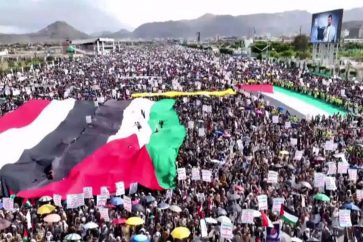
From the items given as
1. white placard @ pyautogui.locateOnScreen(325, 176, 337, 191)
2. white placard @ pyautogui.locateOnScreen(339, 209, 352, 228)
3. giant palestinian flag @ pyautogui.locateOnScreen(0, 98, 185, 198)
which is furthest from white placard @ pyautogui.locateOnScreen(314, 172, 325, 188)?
giant palestinian flag @ pyautogui.locateOnScreen(0, 98, 185, 198)

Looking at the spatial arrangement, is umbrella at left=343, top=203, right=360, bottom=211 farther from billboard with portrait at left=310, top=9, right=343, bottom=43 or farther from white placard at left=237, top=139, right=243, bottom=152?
billboard with portrait at left=310, top=9, right=343, bottom=43

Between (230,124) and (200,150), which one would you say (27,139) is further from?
(230,124)

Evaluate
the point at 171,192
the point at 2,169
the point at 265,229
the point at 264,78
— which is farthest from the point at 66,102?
the point at 264,78

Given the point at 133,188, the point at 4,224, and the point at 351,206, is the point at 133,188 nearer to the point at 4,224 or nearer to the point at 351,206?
the point at 4,224

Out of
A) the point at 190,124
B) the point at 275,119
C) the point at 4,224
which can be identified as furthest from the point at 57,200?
the point at 275,119

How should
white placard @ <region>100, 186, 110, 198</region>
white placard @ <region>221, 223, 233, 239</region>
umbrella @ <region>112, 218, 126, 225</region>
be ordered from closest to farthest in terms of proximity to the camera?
white placard @ <region>221, 223, 233, 239</region> < umbrella @ <region>112, 218, 126, 225</region> < white placard @ <region>100, 186, 110, 198</region>

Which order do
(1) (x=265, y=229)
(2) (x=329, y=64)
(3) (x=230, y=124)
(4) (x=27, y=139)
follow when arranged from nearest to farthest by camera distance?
(1) (x=265, y=229) → (4) (x=27, y=139) → (3) (x=230, y=124) → (2) (x=329, y=64)
